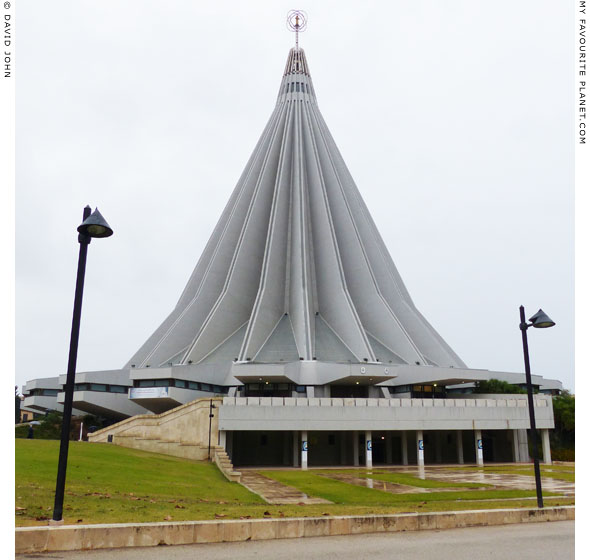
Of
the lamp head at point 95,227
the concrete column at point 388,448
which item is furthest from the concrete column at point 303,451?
the lamp head at point 95,227

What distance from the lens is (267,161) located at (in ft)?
245

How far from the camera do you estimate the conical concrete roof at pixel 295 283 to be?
184 feet

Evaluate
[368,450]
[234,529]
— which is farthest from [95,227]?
[368,450]

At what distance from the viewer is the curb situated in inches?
324

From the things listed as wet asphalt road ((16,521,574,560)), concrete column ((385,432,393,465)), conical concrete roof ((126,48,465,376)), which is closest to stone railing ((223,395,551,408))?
concrete column ((385,432,393,465))

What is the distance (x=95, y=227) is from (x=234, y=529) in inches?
238

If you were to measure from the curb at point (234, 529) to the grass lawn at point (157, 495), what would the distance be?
3.93ft

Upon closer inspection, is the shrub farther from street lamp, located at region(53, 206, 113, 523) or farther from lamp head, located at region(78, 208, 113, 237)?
lamp head, located at region(78, 208, 113, 237)

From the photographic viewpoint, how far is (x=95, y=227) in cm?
981

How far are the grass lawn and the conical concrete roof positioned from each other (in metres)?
28.8

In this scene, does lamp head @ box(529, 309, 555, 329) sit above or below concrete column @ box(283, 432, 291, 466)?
above

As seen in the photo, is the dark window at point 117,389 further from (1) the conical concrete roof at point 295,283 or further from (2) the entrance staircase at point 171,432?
(2) the entrance staircase at point 171,432

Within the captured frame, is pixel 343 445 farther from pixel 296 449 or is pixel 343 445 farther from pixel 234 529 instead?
pixel 234 529

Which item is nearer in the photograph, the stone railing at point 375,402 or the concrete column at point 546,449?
the stone railing at point 375,402
